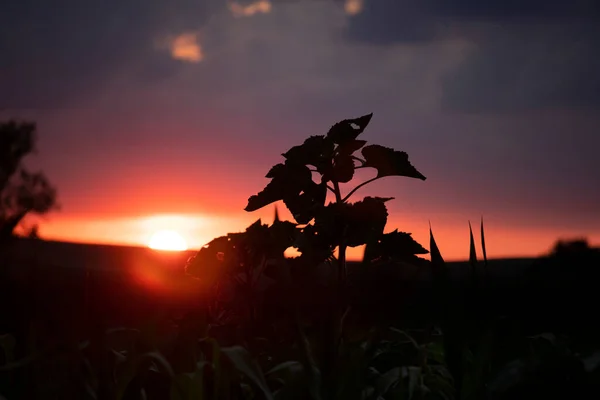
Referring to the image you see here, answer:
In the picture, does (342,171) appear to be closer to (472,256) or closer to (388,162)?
(388,162)

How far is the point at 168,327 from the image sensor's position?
2.22 m

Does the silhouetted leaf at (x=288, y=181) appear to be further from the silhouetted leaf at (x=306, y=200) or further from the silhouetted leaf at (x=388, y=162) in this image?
the silhouetted leaf at (x=388, y=162)

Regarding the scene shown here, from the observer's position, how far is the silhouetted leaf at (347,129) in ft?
7.97

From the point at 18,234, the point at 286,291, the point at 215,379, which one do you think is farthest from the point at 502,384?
the point at 18,234

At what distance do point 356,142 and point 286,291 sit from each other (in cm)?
104

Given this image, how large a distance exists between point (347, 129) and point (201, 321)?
905mm

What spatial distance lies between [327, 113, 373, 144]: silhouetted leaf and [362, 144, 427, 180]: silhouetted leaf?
0.09m

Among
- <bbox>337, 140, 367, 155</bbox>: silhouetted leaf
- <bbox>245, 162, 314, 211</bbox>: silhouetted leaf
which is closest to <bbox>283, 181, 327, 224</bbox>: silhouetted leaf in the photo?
<bbox>245, 162, 314, 211</bbox>: silhouetted leaf

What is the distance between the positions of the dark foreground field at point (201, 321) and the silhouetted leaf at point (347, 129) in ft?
1.73

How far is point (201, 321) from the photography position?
199 cm

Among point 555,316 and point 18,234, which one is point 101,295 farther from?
point 555,316

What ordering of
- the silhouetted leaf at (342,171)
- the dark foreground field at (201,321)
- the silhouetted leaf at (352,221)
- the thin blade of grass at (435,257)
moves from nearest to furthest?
the dark foreground field at (201,321), the thin blade of grass at (435,257), the silhouetted leaf at (352,221), the silhouetted leaf at (342,171)

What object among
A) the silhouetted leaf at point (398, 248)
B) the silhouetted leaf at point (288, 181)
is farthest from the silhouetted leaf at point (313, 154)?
the silhouetted leaf at point (398, 248)

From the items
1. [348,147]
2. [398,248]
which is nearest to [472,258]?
[398,248]
